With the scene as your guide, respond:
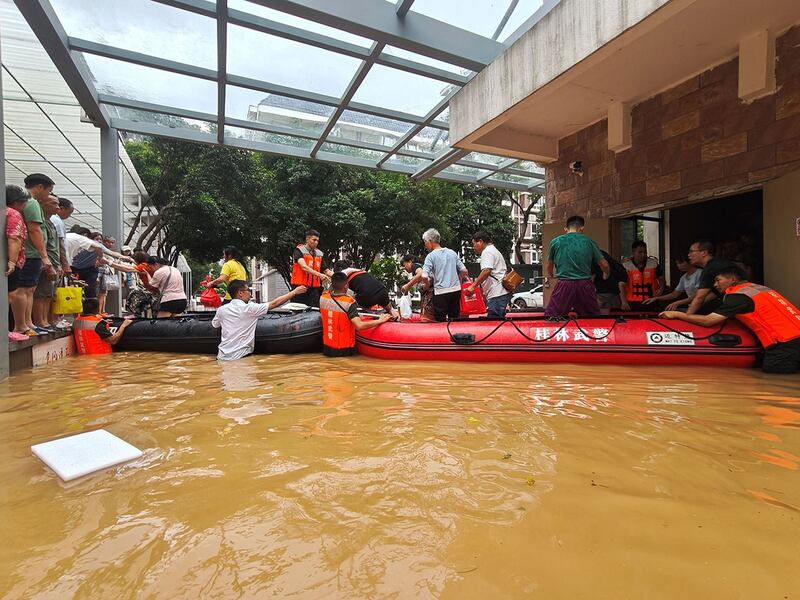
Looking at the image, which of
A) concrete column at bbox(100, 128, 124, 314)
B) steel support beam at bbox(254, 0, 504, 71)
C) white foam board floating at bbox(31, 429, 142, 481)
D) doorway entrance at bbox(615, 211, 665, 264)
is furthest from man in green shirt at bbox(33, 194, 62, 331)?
doorway entrance at bbox(615, 211, 665, 264)

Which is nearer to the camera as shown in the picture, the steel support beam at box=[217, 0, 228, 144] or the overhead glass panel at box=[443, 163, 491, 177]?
the steel support beam at box=[217, 0, 228, 144]

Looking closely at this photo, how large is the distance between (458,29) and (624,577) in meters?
6.09

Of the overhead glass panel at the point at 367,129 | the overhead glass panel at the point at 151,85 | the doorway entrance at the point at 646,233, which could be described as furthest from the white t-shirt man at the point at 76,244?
the doorway entrance at the point at 646,233

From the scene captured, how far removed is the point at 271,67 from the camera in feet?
20.1

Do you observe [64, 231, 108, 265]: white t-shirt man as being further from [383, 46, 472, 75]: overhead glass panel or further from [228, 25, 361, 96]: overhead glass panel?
[383, 46, 472, 75]: overhead glass panel

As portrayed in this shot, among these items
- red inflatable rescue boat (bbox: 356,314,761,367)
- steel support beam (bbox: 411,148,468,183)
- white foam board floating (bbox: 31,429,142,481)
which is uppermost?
steel support beam (bbox: 411,148,468,183)

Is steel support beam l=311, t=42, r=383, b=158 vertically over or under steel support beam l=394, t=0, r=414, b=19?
under

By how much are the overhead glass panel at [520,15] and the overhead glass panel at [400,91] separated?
1.18m

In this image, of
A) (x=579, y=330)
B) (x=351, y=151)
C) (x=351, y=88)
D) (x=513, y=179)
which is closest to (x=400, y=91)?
(x=351, y=88)

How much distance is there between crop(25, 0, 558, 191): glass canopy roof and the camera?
5.02 m

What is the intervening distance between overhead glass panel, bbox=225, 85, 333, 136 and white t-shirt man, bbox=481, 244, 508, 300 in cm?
378

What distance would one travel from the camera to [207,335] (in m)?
5.84

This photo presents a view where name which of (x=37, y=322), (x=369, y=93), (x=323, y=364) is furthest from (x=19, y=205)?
(x=369, y=93)

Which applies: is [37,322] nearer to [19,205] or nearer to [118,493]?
[19,205]
